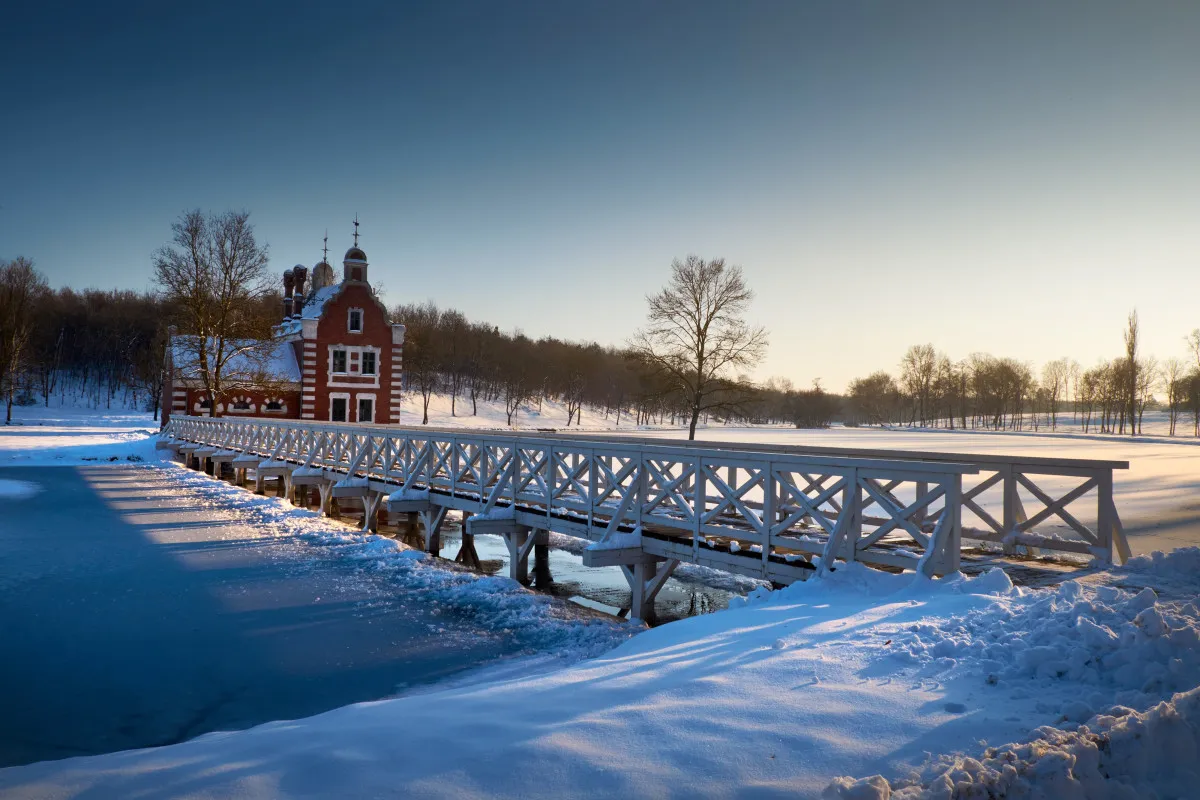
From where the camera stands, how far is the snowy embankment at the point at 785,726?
123 inches

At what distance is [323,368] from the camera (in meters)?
38.4

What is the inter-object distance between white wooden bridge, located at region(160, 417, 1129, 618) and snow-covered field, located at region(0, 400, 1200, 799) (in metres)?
1.99

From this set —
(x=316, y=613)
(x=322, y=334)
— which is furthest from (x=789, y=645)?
(x=322, y=334)

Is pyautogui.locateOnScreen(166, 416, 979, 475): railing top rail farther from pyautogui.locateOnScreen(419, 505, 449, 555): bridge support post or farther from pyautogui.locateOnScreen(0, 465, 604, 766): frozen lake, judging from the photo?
pyautogui.locateOnScreen(0, 465, 604, 766): frozen lake

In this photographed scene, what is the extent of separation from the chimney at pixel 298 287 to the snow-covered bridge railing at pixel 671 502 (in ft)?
106

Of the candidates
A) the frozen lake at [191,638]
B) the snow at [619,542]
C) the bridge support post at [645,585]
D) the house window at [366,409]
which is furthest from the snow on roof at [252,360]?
the bridge support post at [645,585]

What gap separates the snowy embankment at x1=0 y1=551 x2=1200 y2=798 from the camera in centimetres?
313

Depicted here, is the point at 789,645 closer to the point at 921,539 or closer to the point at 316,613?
the point at 921,539

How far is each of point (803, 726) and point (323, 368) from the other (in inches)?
1505

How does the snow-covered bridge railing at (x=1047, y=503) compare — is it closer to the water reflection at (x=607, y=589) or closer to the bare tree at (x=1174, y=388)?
the water reflection at (x=607, y=589)

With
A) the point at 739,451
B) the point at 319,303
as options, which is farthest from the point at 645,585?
the point at 319,303

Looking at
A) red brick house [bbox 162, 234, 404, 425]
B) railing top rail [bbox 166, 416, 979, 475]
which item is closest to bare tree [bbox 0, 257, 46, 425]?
red brick house [bbox 162, 234, 404, 425]

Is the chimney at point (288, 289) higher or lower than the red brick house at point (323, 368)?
higher

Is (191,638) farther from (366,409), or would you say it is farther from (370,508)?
(366,409)
